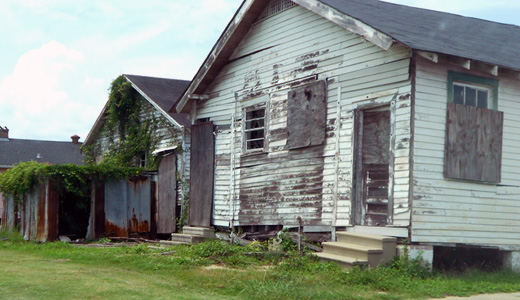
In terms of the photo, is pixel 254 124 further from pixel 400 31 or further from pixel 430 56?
pixel 430 56

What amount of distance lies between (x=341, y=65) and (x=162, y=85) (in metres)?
11.9

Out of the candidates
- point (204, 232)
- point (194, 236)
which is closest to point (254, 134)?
point (204, 232)

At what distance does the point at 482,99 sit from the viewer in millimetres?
11336

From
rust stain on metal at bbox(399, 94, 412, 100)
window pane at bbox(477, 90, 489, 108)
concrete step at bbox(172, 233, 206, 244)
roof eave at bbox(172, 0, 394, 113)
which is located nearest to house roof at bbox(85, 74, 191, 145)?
roof eave at bbox(172, 0, 394, 113)

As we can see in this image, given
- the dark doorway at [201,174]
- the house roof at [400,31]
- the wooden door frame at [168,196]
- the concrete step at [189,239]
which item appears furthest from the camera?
the wooden door frame at [168,196]

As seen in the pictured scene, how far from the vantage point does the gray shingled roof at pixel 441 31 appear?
10672 millimetres

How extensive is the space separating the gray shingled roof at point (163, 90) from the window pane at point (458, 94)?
956 centimetres

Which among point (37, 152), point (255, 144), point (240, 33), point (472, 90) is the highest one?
point (240, 33)

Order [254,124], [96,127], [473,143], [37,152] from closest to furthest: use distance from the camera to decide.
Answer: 1. [473,143]
2. [254,124]
3. [96,127]
4. [37,152]

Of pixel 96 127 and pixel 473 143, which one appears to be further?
pixel 96 127

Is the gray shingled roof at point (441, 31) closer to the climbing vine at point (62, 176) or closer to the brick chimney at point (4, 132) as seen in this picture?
the climbing vine at point (62, 176)

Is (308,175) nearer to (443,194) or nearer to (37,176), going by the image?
(443,194)

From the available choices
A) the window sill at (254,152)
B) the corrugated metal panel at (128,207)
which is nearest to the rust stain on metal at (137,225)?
the corrugated metal panel at (128,207)

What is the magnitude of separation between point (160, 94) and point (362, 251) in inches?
502
